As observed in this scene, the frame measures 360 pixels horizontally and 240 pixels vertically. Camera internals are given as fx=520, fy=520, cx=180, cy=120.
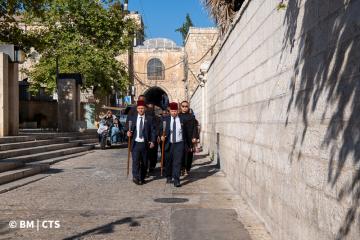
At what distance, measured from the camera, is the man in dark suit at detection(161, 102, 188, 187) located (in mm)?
10352

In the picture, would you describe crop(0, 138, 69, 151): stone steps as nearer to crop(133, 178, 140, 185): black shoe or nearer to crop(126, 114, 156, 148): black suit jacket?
crop(126, 114, 156, 148): black suit jacket

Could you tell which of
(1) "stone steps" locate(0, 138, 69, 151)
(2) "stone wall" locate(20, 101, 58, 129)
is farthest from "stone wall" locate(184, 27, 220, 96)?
(1) "stone steps" locate(0, 138, 69, 151)

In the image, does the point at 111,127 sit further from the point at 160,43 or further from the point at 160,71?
the point at 160,43

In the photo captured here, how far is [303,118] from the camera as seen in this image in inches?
178

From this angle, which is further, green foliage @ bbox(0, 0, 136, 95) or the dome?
the dome

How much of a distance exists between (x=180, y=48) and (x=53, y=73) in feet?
125

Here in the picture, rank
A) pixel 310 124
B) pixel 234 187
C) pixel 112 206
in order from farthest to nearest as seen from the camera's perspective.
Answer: pixel 234 187, pixel 112 206, pixel 310 124

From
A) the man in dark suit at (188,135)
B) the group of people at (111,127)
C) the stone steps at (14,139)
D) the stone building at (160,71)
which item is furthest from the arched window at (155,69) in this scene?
the man in dark suit at (188,135)

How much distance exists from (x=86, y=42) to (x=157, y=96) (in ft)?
144

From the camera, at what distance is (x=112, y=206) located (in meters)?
7.86

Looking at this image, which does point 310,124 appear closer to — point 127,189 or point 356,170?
point 356,170

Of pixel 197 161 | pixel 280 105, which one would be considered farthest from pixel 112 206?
pixel 197 161

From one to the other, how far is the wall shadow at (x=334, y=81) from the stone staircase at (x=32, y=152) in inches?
255

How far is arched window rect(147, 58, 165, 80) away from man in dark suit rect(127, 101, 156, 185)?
178 feet
